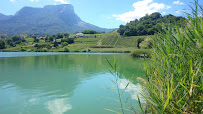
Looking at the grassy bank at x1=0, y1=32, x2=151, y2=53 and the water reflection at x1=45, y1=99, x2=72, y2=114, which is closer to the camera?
the water reflection at x1=45, y1=99, x2=72, y2=114

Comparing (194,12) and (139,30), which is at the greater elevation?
(139,30)

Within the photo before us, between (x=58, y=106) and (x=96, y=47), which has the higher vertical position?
(x=96, y=47)

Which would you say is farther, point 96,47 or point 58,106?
point 96,47

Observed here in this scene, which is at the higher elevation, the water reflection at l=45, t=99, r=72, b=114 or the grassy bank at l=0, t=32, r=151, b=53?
the grassy bank at l=0, t=32, r=151, b=53

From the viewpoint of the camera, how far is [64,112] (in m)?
5.97

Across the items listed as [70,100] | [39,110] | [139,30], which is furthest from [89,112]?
[139,30]

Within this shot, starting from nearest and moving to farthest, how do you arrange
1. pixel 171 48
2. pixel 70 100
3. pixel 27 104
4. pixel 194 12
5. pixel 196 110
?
pixel 196 110 → pixel 194 12 → pixel 171 48 → pixel 27 104 → pixel 70 100

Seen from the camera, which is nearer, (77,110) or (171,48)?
(171,48)

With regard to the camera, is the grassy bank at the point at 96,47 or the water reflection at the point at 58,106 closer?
the water reflection at the point at 58,106

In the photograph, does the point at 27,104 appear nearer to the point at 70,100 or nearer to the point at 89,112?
the point at 70,100

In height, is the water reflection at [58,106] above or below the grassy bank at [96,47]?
below

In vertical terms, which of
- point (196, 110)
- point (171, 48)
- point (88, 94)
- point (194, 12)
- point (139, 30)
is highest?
point (139, 30)

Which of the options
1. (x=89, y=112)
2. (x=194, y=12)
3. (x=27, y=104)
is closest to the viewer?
(x=194, y=12)

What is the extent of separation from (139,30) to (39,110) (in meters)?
105
